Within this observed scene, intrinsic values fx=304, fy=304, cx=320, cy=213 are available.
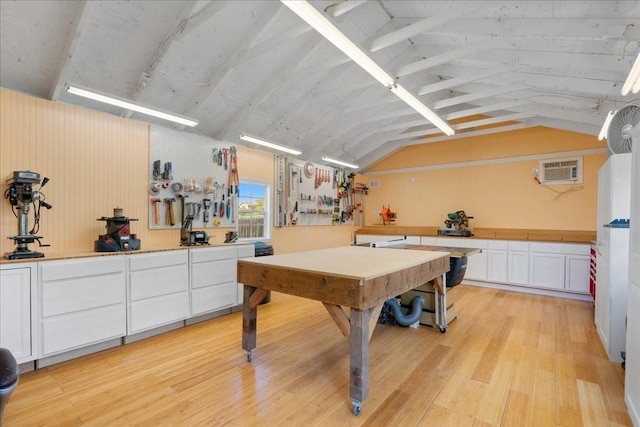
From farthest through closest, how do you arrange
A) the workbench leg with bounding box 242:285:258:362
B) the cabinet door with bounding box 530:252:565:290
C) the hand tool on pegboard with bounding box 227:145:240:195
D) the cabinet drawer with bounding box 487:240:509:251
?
1. the cabinet drawer with bounding box 487:240:509:251
2. the cabinet door with bounding box 530:252:565:290
3. the hand tool on pegboard with bounding box 227:145:240:195
4. the workbench leg with bounding box 242:285:258:362

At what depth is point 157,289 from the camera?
340 centimetres

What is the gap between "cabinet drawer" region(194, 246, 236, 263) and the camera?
3790 millimetres

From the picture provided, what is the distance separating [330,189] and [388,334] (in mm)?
4063

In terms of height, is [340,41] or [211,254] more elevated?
[340,41]

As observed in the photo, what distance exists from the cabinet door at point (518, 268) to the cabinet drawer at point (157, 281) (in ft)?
17.8

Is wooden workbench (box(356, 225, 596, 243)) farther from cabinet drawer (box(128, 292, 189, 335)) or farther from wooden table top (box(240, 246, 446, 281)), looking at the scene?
cabinet drawer (box(128, 292, 189, 335))

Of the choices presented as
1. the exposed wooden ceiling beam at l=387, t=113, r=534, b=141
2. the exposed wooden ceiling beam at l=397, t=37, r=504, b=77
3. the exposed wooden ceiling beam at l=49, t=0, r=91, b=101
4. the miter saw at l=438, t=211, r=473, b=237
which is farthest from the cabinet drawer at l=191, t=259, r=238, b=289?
the exposed wooden ceiling beam at l=387, t=113, r=534, b=141

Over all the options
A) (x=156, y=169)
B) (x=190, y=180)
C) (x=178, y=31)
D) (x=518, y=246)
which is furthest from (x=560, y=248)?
(x=156, y=169)

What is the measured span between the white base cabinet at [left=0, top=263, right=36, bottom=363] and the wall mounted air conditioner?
748 centimetres

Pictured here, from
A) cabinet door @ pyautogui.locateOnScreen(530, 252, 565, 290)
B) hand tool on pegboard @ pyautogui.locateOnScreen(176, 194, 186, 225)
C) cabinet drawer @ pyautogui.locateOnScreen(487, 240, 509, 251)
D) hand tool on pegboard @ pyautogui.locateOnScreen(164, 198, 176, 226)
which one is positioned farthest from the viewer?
cabinet drawer @ pyautogui.locateOnScreen(487, 240, 509, 251)

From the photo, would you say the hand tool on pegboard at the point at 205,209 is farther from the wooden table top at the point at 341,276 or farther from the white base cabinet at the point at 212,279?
the wooden table top at the point at 341,276

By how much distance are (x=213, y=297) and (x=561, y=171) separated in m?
6.34

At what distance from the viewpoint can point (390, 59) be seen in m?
4.30

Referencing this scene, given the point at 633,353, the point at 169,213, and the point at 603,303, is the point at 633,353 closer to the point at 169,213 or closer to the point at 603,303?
the point at 603,303
